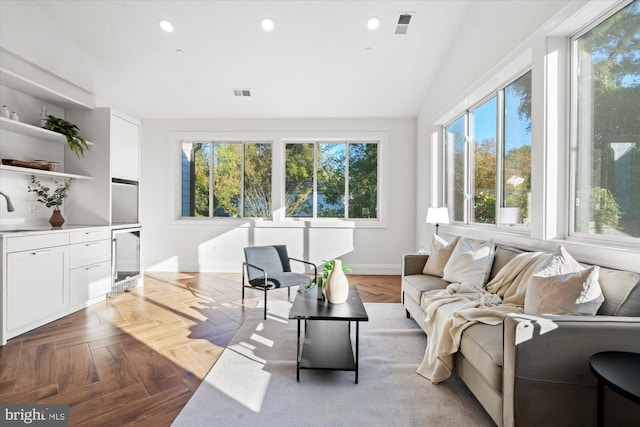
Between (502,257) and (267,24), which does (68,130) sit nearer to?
(267,24)

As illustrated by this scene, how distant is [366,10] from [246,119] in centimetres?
287

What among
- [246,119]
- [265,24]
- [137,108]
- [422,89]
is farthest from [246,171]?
[422,89]

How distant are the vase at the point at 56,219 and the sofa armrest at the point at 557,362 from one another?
459 cm

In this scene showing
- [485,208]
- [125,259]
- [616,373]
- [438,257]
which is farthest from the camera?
[125,259]

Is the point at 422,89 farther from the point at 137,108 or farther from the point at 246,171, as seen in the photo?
the point at 137,108

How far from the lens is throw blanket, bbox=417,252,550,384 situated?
2092 mm

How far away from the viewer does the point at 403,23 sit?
12.7 feet

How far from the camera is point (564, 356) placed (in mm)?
1491

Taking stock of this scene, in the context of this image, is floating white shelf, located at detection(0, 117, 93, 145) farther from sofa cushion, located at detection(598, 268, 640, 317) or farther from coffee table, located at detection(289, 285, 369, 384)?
sofa cushion, located at detection(598, 268, 640, 317)

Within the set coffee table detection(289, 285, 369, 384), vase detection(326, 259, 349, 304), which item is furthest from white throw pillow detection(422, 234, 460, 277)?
vase detection(326, 259, 349, 304)

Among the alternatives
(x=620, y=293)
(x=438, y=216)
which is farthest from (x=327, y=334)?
(x=438, y=216)

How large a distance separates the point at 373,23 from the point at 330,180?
8.86ft

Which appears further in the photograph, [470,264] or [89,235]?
[89,235]

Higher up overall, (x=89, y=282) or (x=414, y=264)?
(x=414, y=264)
